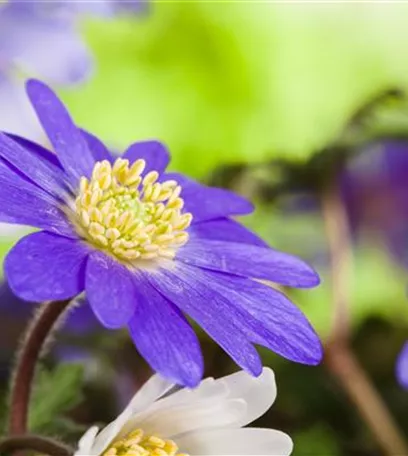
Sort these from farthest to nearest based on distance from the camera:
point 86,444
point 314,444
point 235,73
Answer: point 235,73, point 314,444, point 86,444

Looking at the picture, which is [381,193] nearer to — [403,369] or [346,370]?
[346,370]

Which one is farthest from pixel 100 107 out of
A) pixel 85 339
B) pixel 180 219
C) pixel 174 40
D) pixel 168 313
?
pixel 168 313

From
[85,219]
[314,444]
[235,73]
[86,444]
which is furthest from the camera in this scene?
[235,73]

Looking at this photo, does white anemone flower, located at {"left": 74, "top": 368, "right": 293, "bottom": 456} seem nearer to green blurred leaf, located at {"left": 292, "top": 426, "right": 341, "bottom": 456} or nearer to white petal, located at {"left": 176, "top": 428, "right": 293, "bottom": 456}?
white petal, located at {"left": 176, "top": 428, "right": 293, "bottom": 456}

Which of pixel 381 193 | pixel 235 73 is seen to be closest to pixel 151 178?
pixel 381 193

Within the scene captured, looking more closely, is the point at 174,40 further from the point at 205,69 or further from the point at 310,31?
the point at 310,31

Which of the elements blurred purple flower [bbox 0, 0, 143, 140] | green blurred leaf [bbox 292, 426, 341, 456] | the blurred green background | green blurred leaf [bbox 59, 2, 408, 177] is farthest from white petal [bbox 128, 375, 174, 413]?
green blurred leaf [bbox 59, 2, 408, 177]

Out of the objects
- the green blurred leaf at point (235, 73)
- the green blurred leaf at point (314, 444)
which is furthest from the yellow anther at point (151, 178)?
the green blurred leaf at point (235, 73)
